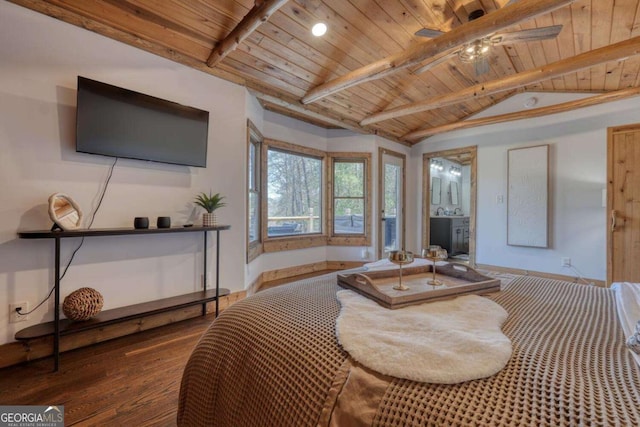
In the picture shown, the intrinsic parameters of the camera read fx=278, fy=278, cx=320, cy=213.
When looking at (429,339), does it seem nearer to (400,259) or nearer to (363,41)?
(400,259)

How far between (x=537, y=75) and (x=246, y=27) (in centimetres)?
293

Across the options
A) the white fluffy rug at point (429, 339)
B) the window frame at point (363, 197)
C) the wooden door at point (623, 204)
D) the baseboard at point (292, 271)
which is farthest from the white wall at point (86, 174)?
the wooden door at point (623, 204)

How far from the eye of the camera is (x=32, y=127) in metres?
1.89

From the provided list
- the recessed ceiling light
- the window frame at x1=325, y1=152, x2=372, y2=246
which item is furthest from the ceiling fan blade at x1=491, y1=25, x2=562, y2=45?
the window frame at x1=325, y1=152, x2=372, y2=246

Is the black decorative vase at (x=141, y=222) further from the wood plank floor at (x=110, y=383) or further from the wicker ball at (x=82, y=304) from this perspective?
the wood plank floor at (x=110, y=383)

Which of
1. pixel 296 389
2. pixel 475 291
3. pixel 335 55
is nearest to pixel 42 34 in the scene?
pixel 335 55

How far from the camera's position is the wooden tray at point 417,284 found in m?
1.05

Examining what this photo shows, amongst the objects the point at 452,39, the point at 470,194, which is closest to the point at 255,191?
the point at 452,39

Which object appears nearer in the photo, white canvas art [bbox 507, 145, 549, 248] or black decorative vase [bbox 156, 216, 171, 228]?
black decorative vase [bbox 156, 216, 171, 228]

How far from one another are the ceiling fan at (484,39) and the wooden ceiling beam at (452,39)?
79mm

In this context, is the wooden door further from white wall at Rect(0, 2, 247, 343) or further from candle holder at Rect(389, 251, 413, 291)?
white wall at Rect(0, 2, 247, 343)

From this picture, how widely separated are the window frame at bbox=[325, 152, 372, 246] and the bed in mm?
3615

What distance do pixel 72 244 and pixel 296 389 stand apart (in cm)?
224

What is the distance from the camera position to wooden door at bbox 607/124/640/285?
3.36m
